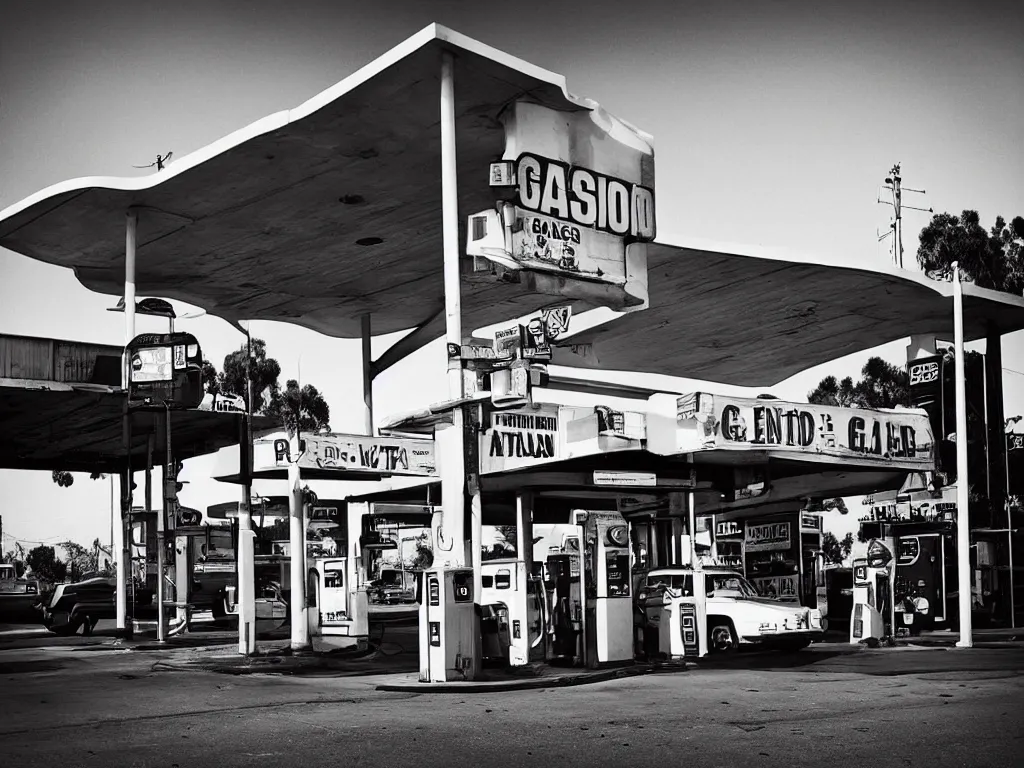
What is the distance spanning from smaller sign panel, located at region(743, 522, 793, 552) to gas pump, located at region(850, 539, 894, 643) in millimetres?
8614

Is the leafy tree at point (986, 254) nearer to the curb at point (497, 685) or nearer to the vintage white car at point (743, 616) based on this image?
the vintage white car at point (743, 616)

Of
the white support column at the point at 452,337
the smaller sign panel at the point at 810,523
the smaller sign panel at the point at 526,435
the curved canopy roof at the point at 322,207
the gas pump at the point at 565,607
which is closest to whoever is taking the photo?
the white support column at the point at 452,337

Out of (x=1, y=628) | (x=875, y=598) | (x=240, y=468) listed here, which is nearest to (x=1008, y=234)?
(x=875, y=598)

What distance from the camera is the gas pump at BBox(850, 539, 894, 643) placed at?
22.4 m

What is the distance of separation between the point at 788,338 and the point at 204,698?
2181 cm

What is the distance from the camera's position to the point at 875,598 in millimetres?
22703

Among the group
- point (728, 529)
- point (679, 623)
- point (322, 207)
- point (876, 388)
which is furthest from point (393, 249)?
point (876, 388)

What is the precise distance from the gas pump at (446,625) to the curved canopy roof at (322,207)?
7.04m

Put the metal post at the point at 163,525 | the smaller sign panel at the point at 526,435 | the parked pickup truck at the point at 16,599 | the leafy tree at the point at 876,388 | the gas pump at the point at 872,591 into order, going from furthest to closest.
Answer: the leafy tree at the point at 876,388 < the parked pickup truck at the point at 16,599 < the metal post at the point at 163,525 < the gas pump at the point at 872,591 < the smaller sign panel at the point at 526,435

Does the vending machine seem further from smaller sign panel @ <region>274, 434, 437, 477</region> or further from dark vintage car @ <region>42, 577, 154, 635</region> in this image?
dark vintage car @ <region>42, 577, 154, 635</region>

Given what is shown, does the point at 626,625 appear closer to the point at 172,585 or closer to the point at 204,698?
the point at 204,698

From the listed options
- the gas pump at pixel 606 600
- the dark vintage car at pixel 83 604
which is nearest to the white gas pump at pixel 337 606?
the gas pump at pixel 606 600

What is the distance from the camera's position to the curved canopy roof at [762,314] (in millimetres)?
25375

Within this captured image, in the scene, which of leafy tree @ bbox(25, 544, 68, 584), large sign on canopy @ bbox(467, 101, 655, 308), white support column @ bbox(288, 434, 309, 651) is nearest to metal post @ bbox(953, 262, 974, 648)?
large sign on canopy @ bbox(467, 101, 655, 308)
